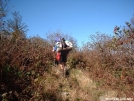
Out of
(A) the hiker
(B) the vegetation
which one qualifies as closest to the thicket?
(B) the vegetation

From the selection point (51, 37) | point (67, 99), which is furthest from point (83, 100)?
point (51, 37)

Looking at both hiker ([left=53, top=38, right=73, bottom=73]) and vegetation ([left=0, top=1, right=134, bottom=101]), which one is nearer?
vegetation ([left=0, top=1, right=134, bottom=101])

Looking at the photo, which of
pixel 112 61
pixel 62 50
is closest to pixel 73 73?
pixel 62 50

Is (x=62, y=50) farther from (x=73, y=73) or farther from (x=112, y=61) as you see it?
(x=112, y=61)

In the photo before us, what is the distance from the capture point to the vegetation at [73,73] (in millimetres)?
4066

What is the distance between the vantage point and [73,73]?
20.8 feet

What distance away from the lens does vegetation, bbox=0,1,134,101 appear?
4066mm

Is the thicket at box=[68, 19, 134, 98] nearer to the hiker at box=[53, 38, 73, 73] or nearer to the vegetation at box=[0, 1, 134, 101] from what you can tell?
the vegetation at box=[0, 1, 134, 101]

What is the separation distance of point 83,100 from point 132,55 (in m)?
3.55

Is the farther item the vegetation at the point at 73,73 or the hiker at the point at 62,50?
the hiker at the point at 62,50

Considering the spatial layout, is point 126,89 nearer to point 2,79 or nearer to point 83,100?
point 83,100

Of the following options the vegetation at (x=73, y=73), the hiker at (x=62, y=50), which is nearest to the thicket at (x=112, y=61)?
the vegetation at (x=73, y=73)

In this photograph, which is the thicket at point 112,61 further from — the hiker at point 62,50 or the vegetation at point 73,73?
the hiker at point 62,50

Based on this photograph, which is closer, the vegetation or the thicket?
the vegetation
